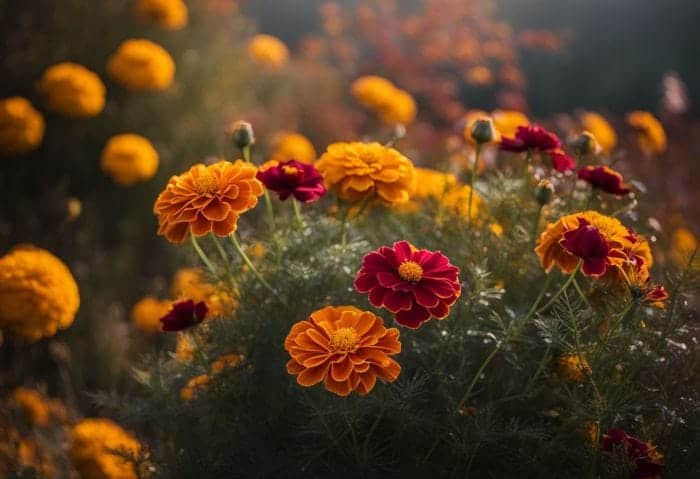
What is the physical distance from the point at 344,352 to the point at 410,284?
16 centimetres

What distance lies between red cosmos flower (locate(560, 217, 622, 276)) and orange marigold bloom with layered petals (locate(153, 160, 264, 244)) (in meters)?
0.55

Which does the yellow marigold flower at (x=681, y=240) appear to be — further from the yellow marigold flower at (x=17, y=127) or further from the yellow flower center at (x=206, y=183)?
the yellow marigold flower at (x=17, y=127)

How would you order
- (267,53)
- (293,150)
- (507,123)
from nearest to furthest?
(507,123) < (293,150) < (267,53)

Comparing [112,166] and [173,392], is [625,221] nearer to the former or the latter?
[173,392]

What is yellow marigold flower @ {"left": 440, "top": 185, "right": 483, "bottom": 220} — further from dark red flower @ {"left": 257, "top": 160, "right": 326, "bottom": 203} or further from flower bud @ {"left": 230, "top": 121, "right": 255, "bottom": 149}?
flower bud @ {"left": 230, "top": 121, "right": 255, "bottom": 149}

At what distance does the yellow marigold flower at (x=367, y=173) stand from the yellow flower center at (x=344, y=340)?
39 centimetres

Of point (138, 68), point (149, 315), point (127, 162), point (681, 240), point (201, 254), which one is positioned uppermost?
point (138, 68)

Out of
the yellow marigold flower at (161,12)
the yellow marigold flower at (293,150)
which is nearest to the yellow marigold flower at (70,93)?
the yellow marigold flower at (161,12)

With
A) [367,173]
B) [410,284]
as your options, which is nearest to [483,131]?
[367,173]

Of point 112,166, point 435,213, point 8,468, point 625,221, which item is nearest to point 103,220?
point 112,166

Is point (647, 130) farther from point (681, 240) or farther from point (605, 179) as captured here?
point (605, 179)

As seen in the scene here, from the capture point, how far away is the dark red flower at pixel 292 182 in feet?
A: 4.38

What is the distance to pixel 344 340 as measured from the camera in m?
1.08

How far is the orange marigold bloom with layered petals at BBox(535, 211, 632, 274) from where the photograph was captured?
3.92ft
